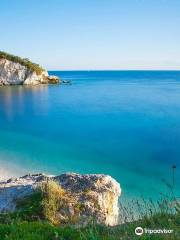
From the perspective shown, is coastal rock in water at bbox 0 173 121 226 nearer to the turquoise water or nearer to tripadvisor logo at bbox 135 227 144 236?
the turquoise water

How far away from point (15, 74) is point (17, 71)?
0.81 m

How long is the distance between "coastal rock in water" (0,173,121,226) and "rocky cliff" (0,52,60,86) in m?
84.7

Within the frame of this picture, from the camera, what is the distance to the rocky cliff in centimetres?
9675

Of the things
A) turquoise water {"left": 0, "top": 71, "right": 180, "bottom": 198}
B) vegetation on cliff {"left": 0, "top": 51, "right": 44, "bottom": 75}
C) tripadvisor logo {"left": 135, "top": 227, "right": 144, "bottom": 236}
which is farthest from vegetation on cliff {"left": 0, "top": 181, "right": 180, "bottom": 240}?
vegetation on cliff {"left": 0, "top": 51, "right": 44, "bottom": 75}

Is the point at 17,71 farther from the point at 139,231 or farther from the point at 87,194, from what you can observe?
the point at 139,231

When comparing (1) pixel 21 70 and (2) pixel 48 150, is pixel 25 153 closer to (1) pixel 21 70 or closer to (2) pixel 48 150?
(2) pixel 48 150

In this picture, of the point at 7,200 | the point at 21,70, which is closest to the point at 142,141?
the point at 7,200

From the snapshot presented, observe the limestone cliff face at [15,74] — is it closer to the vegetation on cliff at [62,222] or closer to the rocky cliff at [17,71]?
the rocky cliff at [17,71]

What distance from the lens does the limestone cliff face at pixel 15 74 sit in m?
96.6

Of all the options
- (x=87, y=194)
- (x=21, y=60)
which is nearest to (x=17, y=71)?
(x=21, y=60)

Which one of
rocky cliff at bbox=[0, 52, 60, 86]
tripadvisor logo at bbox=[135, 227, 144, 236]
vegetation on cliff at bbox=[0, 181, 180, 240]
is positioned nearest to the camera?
tripadvisor logo at bbox=[135, 227, 144, 236]

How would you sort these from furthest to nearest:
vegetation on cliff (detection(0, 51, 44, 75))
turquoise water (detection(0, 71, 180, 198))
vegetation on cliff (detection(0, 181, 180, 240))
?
vegetation on cliff (detection(0, 51, 44, 75)), turquoise water (detection(0, 71, 180, 198)), vegetation on cliff (detection(0, 181, 180, 240))

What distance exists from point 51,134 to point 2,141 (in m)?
6.06

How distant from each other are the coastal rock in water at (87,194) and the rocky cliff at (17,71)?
8471cm
